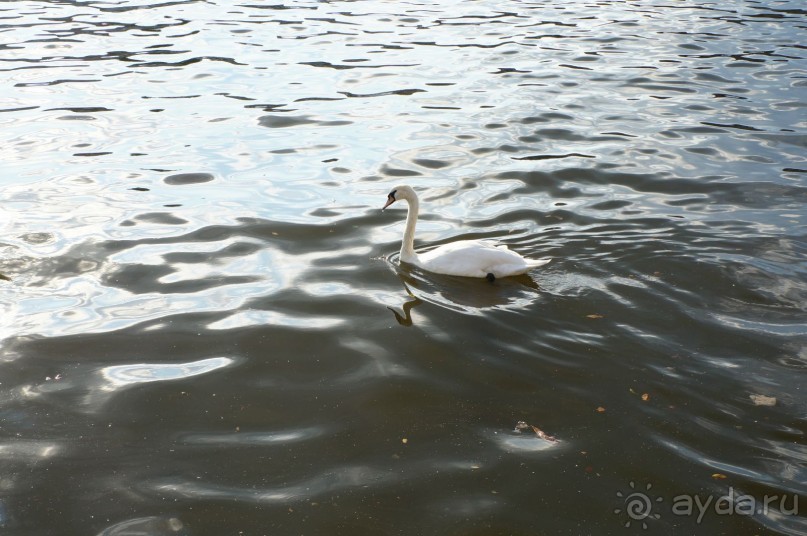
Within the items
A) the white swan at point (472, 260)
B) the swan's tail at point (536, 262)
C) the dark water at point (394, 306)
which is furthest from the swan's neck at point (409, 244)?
the swan's tail at point (536, 262)

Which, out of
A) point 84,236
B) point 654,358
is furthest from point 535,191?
point 84,236

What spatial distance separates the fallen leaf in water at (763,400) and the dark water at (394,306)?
0.09 feet

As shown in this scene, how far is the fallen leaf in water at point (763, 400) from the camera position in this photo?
20.0 feet

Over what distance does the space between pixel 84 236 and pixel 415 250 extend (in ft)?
11.2

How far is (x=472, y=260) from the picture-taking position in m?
8.06

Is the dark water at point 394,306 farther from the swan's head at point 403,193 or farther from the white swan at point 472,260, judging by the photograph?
the swan's head at point 403,193

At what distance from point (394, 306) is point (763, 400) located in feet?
10.3

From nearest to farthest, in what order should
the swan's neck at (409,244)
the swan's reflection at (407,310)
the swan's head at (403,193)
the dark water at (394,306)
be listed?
1. the dark water at (394,306)
2. the swan's reflection at (407,310)
3. the swan's neck at (409,244)
4. the swan's head at (403,193)

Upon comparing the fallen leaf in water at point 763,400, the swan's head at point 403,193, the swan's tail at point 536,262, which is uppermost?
→ the swan's head at point 403,193

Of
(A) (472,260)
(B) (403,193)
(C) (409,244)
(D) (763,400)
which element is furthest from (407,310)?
(D) (763,400)

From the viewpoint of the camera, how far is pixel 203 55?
17359 millimetres

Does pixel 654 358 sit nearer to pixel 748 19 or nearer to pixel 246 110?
pixel 246 110

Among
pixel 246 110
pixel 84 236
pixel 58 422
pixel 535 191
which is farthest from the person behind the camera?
pixel 246 110

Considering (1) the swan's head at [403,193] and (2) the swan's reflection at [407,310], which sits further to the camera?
(1) the swan's head at [403,193]
